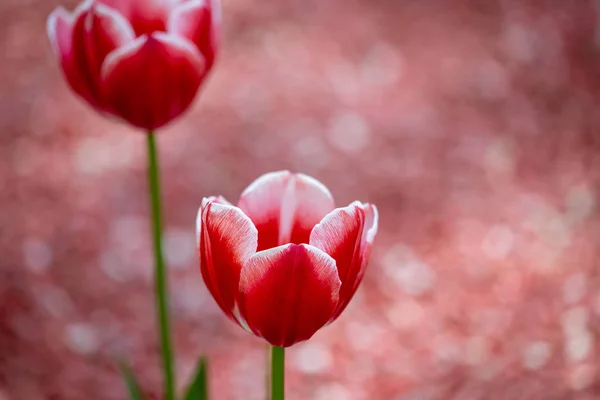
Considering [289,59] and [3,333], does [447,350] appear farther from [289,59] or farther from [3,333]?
[289,59]

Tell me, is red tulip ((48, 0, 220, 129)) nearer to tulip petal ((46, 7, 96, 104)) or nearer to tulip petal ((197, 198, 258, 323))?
tulip petal ((46, 7, 96, 104))

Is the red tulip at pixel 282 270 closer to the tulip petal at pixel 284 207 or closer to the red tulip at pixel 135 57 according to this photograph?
the tulip petal at pixel 284 207

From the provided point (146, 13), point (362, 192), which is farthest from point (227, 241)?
point (362, 192)

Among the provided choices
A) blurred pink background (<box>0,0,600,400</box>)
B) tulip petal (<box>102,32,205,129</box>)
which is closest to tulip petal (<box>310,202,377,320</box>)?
tulip petal (<box>102,32,205,129</box>)

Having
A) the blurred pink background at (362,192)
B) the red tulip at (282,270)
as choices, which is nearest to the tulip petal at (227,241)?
the red tulip at (282,270)

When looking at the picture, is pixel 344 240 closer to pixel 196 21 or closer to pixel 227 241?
pixel 227 241

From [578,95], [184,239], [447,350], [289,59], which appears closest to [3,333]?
[184,239]

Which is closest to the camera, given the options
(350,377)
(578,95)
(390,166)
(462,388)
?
(462,388)
